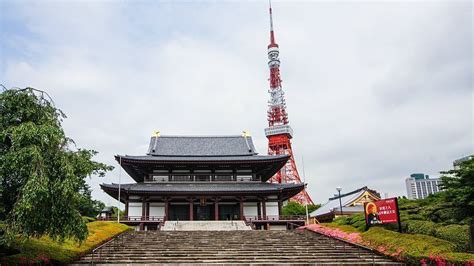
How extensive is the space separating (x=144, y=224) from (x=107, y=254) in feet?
49.4

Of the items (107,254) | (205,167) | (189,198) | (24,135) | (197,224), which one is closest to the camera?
(24,135)

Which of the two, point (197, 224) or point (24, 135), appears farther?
point (197, 224)

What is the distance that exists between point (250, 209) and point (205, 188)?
197 inches

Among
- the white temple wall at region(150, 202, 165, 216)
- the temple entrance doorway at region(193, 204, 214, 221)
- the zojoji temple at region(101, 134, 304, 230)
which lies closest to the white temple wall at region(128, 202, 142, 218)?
the zojoji temple at region(101, 134, 304, 230)

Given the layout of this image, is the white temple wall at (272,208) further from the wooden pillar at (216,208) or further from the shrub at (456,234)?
the shrub at (456,234)

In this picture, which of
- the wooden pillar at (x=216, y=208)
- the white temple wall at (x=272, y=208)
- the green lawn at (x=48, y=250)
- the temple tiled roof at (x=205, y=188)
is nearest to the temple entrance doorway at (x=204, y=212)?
the wooden pillar at (x=216, y=208)

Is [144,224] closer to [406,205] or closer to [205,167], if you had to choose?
[205,167]

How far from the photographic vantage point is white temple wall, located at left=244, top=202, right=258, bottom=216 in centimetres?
3488

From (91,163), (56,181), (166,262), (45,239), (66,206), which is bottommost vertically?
(166,262)

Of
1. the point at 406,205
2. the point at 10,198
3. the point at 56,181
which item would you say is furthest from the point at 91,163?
the point at 406,205

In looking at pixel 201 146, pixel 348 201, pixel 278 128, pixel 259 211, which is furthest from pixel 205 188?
pixel 278 128

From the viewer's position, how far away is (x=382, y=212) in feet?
65.6

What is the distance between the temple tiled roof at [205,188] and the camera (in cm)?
3238

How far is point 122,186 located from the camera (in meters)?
33.5
